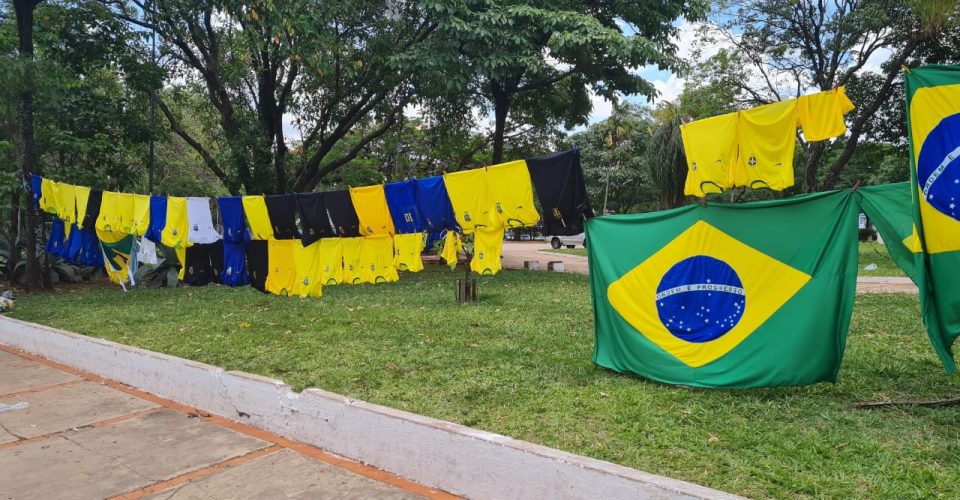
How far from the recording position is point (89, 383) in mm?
6176

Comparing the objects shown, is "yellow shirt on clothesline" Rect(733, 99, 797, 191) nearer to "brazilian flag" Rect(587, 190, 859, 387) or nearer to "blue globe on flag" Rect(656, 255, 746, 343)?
"brazilian flag" Rect(587, 190, 859, 387)

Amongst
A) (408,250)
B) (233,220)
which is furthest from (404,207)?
(233,220)

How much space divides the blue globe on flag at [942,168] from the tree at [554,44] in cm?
859

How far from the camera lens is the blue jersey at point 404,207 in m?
7.77

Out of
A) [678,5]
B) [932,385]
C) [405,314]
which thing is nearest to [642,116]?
[678,5]

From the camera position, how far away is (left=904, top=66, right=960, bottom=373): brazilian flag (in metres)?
3.60

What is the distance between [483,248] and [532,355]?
6.80ft

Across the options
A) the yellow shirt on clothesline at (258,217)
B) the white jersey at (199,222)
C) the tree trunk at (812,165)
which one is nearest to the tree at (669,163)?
the tree trunk at (812,165)

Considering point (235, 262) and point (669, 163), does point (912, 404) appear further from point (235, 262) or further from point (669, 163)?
point (669, 163)

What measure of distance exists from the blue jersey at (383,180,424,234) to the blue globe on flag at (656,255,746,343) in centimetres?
378

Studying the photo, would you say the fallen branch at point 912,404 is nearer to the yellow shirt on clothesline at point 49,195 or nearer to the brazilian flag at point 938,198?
the brazilian flag at point 938,198

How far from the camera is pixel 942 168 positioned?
3625mm

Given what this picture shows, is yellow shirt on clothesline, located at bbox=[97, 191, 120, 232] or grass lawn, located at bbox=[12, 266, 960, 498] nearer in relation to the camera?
grass lawn, located at bbox=[12, 266, 960, 498]

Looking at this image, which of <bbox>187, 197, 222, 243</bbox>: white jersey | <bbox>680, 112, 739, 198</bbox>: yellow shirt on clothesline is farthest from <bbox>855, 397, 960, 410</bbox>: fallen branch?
<bbox>187, 197, 222, 243</bbox>: white jersey
